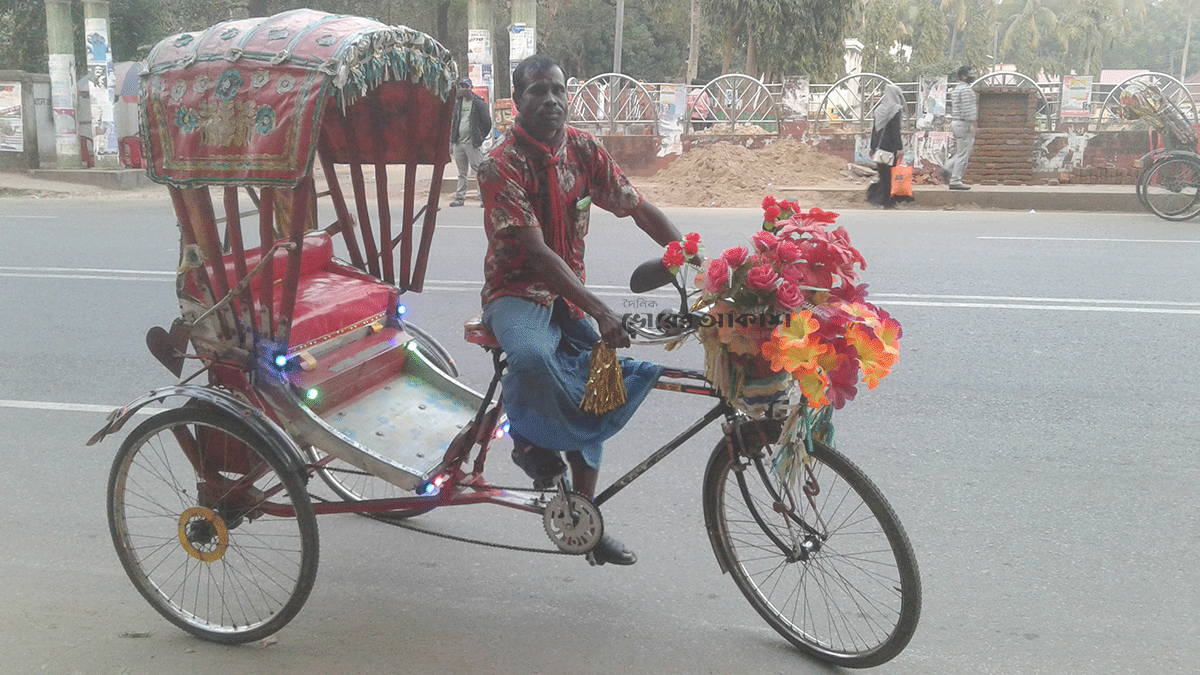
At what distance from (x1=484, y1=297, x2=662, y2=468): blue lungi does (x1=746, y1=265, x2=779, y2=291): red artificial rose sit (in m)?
0.54

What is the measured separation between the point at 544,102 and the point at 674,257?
2.13ft

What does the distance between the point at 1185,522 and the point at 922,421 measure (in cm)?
126

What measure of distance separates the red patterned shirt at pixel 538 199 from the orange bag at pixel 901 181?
11.4m

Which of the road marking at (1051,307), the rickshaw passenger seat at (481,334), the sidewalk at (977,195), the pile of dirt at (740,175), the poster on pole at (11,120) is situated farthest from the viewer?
the poster on pole at (11,120)

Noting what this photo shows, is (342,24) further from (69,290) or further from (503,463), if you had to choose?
(69,290)

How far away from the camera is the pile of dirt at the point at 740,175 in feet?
48.5

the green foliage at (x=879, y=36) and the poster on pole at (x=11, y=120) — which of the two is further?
the green foliage at (x=879, y=36)

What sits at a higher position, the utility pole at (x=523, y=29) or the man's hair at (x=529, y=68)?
the utility pole at (x=523, y=29)

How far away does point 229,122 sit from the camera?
2.83 metres

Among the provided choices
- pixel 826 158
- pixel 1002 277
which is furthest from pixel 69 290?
pixel 826 158

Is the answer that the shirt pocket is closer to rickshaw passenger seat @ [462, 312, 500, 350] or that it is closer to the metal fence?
rickshaw passenger seat @ [462, 312, 500, 350]

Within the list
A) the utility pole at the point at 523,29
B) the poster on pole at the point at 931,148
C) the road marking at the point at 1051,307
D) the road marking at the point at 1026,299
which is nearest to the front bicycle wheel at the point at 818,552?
the road marking at the point at 1051,307

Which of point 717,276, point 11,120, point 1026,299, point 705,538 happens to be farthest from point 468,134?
point 717,276

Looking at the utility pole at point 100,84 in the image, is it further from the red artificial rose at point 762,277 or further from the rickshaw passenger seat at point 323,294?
the red artificial rose at point 762,277
